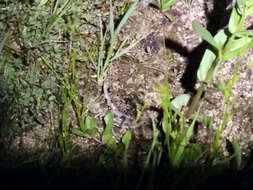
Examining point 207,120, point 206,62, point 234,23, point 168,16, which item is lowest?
point 207,120

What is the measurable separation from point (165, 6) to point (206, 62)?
0.43 metres

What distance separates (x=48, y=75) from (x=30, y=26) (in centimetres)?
26

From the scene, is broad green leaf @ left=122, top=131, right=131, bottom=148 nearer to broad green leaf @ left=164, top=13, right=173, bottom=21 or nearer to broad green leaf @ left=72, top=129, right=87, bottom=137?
broad green leaf @ left=72, top=129, right=87, bottom=137

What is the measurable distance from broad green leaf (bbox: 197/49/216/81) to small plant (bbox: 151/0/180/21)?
0.38m

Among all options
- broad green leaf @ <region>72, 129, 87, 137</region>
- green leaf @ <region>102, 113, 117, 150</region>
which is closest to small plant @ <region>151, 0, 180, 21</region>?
green leaf @ <region>102, 113, 117, 150</region>

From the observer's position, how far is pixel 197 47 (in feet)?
5.48

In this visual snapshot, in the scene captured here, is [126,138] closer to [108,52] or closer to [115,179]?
[115,179]

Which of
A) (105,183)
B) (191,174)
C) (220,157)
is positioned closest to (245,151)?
(220,157)

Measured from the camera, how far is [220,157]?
4.89ft

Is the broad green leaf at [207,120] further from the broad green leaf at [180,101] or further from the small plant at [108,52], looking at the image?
the small plant at [108,52]

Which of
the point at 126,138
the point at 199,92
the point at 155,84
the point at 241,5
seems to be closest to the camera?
the point at 241,5

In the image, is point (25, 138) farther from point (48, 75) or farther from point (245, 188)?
point (245, 188)

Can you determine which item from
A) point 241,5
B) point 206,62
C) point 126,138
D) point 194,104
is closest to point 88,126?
point 126,138

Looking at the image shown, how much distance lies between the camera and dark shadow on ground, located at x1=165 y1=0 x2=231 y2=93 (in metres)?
1.62
